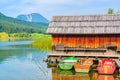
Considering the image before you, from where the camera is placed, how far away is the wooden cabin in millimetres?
38812

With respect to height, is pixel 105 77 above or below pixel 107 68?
below

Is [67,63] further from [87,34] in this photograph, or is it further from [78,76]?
[87,34]

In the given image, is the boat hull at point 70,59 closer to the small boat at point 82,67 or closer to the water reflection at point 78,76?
the water reflection at point 78,76

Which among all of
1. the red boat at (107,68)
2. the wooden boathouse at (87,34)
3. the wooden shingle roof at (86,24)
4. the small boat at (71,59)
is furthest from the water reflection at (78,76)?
the wooden shingle roof at (86,24)

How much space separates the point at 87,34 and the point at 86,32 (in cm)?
46

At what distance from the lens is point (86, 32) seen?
39.2 metres

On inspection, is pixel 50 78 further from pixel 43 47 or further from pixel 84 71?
pixel 43 47

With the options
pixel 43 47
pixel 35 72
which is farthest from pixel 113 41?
A: pixel 43 47

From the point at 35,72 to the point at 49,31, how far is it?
6710 millimetres

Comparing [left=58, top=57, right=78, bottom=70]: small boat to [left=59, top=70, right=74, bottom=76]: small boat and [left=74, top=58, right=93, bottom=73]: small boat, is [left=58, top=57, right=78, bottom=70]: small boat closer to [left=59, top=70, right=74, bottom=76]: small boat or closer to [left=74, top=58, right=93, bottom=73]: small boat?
[left=59, top=70, right=74, bottom=76]: small boat

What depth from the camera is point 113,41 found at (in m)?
38.9

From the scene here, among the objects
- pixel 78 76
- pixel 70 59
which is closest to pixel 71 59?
pixel 70 59

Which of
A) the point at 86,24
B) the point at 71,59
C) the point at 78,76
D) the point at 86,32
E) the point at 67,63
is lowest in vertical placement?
the point at 78,76

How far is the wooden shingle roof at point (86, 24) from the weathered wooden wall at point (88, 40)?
2.78 ft
